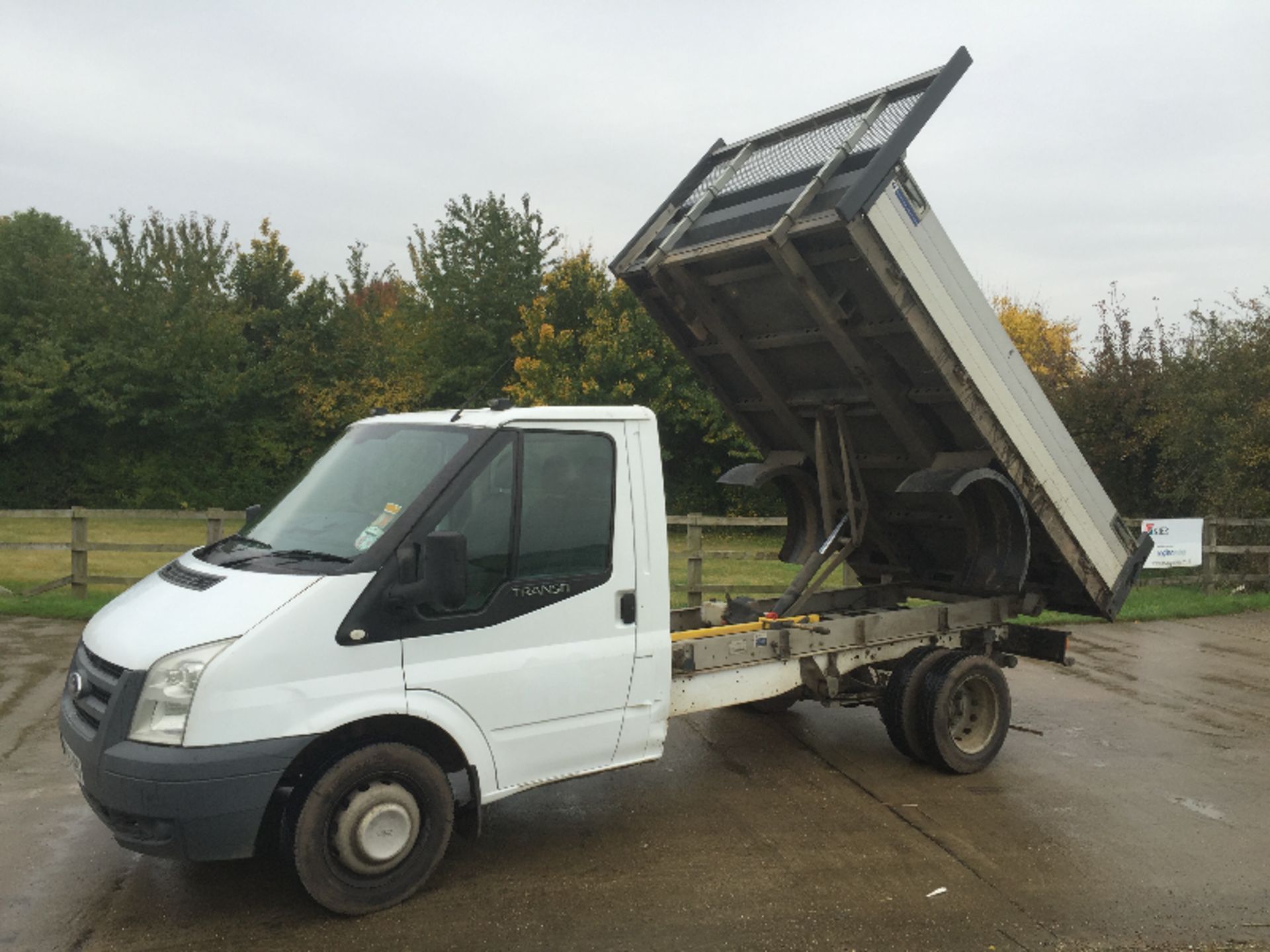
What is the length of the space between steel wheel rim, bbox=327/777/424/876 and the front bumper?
323mm

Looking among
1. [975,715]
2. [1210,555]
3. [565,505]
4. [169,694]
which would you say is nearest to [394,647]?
[169,694]

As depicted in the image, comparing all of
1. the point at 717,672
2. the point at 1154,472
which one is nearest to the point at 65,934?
the point at 717,672

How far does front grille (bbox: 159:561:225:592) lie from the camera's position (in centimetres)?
445

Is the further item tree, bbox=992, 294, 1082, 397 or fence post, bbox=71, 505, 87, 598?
tree, bbox=992, 294, 1082, 397

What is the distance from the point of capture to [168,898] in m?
4.40

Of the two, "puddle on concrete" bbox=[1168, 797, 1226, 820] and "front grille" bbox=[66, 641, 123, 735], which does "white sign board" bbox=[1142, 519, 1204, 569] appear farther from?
"front grille" bbox=[66, 641, 123, 735]

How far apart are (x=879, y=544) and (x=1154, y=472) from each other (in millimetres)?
13358

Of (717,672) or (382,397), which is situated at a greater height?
(382,397)

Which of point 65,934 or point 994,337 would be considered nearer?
point 65,934

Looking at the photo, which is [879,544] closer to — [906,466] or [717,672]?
[906,466]

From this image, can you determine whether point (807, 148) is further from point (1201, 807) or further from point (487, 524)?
point (1201, 807)

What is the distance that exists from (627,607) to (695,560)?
776 centimetres

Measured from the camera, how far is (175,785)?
3.82 meters

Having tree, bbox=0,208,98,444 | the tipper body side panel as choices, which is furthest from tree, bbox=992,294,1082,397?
tree, bbox=0,208,98,444
